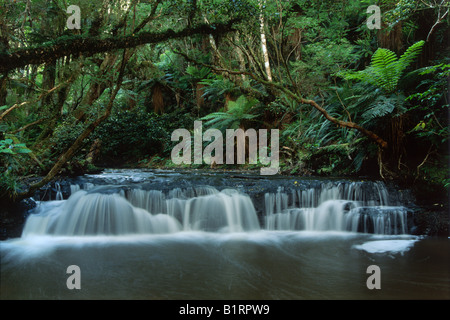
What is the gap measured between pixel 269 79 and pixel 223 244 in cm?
509

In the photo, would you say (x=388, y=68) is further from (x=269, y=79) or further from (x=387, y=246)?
(x=387, y=246)

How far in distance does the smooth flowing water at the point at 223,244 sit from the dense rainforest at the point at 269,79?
99 centimetres

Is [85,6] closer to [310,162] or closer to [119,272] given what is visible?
[119,272]

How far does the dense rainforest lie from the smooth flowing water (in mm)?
993

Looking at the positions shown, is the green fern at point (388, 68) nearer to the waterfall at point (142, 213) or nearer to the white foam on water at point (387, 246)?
the white foam on water at point (387, 246)

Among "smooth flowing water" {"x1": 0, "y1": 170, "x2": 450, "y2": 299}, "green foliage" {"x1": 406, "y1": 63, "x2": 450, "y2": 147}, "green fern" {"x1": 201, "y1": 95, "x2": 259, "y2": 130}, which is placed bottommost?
→ "smooth flowing water" {"x1": 0, "y1": 170, "x2": 450, "y2": 299}

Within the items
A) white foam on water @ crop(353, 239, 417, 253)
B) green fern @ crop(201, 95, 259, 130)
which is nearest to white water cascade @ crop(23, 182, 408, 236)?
white foam on water @ crop(353, 239, 417, 253)

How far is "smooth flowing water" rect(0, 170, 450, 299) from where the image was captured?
310 centimetres

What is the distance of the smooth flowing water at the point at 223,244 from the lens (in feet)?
10.2

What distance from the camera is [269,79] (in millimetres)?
8211

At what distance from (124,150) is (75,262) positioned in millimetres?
10693

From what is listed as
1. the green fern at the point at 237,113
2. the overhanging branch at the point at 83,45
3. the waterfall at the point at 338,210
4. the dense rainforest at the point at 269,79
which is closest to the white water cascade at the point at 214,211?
the waterfall at the point at 338,210

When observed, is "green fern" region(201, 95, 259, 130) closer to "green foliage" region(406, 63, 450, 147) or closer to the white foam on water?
"green foliage" region(406, 63, 450, 147)

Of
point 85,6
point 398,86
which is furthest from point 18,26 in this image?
point 398,86
